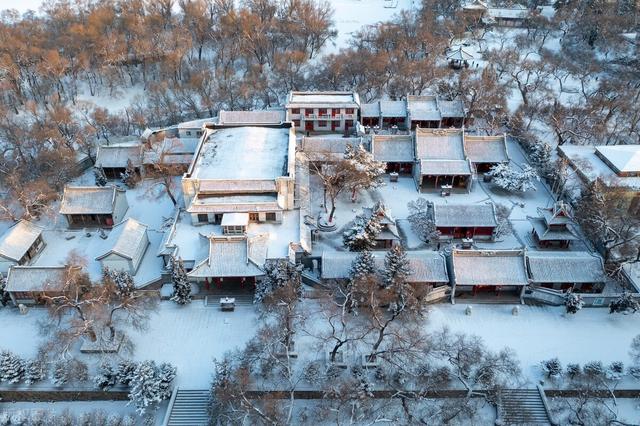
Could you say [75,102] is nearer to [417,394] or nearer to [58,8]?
[58,8]

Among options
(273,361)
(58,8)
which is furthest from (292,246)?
(58,8)

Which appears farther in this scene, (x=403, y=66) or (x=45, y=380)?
(x=403, y=66)

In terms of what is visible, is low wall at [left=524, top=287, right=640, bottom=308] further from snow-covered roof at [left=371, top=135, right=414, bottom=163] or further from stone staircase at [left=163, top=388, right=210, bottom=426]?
stone staircase at [left=163, top=388, right=210, bottom=426]

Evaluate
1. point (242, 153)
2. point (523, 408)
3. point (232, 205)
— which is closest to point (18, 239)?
point (232, 205)

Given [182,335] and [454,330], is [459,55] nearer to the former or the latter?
[454,330]

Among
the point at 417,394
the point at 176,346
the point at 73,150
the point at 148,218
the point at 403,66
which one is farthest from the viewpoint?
the point at 403,66
